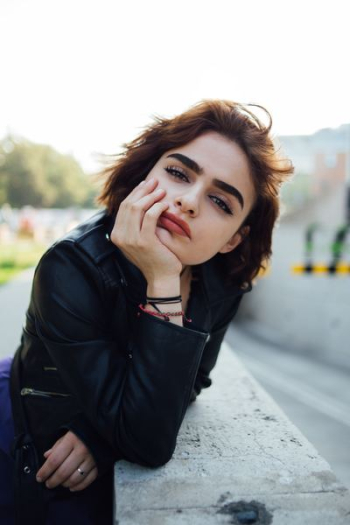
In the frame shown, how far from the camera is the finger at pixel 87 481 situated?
1.58 meters

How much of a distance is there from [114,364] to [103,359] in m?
0.05

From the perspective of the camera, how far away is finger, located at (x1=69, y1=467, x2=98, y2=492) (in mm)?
1578

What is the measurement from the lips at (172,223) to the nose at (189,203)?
0.04 meters

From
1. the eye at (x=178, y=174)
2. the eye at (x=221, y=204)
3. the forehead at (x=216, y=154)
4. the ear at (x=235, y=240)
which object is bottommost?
the ear at (x=235, y=240)

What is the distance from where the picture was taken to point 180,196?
1.64 m

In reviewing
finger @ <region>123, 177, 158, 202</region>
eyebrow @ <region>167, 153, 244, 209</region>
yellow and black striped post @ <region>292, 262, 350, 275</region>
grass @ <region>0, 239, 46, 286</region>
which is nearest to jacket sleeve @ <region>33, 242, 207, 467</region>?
finger @ <region>123, 177, 158, 202</region>

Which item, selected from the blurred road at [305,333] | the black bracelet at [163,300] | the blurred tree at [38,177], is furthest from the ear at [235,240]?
the blurred tree at [38,177]

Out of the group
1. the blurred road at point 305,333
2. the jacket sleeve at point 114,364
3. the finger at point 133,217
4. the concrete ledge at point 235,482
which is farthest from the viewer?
the blurred road at point 305,333

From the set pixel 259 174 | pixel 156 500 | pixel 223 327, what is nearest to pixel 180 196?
pixel 259 174

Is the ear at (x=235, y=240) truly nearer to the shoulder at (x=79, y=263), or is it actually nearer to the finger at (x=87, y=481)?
the shoulder at (x=79, y=263)

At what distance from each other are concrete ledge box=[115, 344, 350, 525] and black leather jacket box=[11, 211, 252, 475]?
9 centimetres

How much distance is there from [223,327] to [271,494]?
884mm

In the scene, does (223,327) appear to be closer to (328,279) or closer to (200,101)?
(200,101)

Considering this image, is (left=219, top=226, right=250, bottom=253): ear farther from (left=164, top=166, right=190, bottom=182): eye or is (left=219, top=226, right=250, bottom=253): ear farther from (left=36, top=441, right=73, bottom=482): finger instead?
(left=36, top=441, right=73, bottom=482): finger
